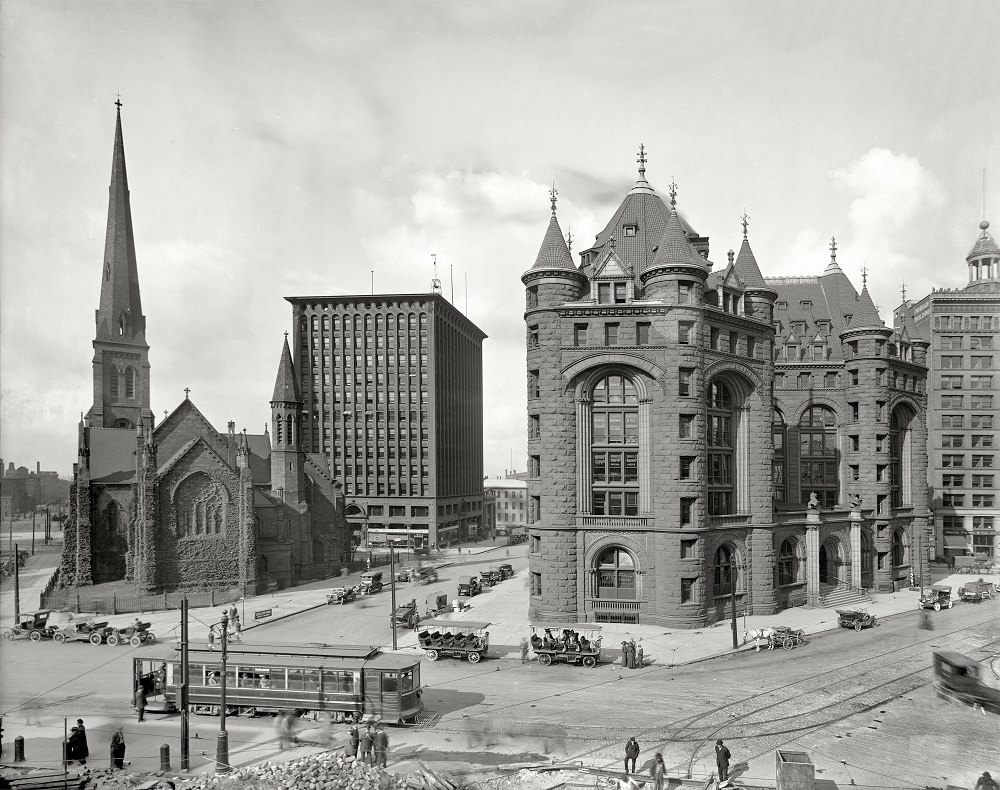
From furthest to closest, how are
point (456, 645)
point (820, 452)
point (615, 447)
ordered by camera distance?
1. point (820, 452)
2. point (615, 447)
3. point (456, 645)

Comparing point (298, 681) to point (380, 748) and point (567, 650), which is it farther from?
point (567, 650)

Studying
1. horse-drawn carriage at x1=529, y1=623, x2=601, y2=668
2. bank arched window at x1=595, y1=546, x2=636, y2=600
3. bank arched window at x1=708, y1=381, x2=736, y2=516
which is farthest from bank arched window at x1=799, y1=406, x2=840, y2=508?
horse-drawn carriage at x1=529, y1=623, x2=601, y2=668

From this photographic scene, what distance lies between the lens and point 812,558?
48.0 m

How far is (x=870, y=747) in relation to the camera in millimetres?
22250

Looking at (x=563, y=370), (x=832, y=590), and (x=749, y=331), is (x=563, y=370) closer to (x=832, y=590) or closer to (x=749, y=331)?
(x=749, y=331)

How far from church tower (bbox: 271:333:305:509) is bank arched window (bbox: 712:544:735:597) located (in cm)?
3649

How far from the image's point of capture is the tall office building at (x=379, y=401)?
97.9m

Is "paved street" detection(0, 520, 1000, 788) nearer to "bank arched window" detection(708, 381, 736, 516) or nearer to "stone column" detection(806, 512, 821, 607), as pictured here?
"stone column" detection(806, 512, 821, 607)

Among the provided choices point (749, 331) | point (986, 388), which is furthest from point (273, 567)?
point (986, 388)

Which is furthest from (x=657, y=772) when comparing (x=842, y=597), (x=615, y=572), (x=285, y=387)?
(x=285, y=387)

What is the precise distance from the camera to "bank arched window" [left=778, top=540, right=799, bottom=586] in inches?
1854

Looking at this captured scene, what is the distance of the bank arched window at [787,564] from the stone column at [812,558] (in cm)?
87

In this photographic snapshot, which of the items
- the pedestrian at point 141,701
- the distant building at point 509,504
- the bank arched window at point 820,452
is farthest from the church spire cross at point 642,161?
the distant building at point 509,504

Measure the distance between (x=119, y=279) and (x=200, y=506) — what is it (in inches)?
1171
